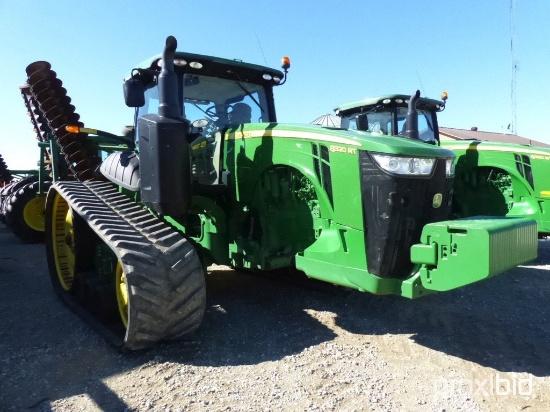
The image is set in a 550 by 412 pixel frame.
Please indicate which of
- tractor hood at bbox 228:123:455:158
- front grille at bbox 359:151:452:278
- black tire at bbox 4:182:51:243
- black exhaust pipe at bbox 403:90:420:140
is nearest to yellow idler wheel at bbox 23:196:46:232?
black tire at bbox 4:182:51:243

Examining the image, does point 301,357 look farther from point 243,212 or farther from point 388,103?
point 388,103

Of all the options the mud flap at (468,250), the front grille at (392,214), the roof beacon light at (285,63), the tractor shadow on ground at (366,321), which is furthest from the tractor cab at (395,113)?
the mud flap at (468,250)

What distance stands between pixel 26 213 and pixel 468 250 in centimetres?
815

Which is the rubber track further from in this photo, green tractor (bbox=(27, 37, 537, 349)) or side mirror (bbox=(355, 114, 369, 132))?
side mirror (bbox=(355, 114, 369, 132))

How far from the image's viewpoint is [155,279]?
3.08 meters

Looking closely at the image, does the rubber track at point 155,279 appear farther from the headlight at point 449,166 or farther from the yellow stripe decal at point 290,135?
the headlight at point 449,166

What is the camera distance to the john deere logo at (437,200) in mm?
3049

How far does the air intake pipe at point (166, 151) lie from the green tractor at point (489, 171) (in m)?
3.15

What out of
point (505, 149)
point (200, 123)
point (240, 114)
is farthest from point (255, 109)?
point (505, 149)

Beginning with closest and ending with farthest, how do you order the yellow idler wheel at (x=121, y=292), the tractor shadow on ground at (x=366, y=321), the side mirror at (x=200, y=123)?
the tractor shadow on ground at (x=366, y=321), the yellow idler wheel at (x=121, y=292), the side mirror at (x=200, y=123)

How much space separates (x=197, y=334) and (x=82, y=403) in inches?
40.3

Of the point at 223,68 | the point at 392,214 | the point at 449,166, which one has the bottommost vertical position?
the point at 392,214

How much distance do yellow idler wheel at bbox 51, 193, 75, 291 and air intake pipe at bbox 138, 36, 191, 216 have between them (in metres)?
1.82

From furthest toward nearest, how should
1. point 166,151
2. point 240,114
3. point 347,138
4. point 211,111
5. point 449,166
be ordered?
point 240,114, point 211,111, point 166,151, point 449,166, point 347,138
